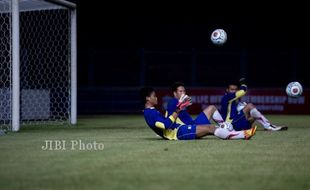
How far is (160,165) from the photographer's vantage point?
7789 millimetres

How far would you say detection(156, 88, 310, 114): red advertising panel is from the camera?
83.9 ft

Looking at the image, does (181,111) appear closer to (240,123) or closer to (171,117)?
(171,117)

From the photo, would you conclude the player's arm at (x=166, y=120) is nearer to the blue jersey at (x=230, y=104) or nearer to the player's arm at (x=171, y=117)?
the player's arm at (x=171, y=117)

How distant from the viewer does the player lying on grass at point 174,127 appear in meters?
11.0

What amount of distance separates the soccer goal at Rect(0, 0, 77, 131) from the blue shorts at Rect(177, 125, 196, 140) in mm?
6008

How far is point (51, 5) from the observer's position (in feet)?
59.8

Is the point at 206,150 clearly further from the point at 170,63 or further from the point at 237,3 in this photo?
the point at 237,3

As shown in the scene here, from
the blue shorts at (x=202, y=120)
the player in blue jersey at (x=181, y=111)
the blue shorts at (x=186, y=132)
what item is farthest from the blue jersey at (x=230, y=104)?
the blue shorts at (x=186, y=132)

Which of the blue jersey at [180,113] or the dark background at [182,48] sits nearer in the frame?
the blue jersey at [180,113]

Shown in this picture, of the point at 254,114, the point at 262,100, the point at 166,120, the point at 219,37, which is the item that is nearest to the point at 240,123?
the point at 254,114

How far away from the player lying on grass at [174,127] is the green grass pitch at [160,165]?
17 centimetres

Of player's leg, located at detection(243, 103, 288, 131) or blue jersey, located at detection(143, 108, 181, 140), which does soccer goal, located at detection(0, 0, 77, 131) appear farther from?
blue jersey, located at detection(143, 108, 181, 140)

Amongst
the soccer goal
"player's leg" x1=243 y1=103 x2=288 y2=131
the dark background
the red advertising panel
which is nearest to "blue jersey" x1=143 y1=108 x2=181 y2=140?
"player's leg" x1=243 y1=103 x2=288 y2=131

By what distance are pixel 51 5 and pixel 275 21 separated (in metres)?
15.3
